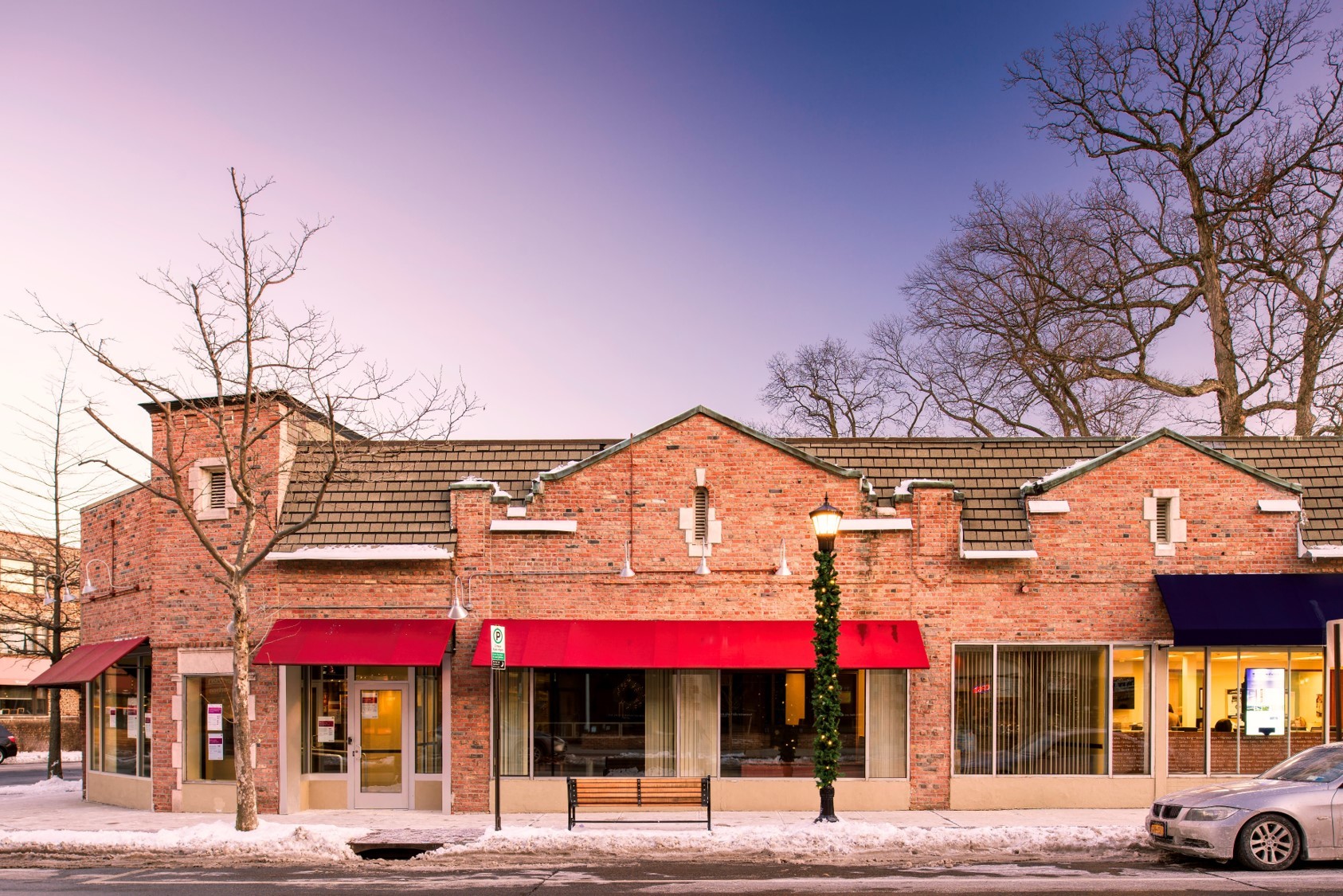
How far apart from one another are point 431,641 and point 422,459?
350cm

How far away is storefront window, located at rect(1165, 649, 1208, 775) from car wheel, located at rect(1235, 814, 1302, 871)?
17.7 ft

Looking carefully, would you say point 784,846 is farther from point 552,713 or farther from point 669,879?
point 552,713

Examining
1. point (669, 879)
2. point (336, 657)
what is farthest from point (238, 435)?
point (669, 879)

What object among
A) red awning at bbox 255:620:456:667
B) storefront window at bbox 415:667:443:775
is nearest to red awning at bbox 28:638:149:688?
red awning at bbox 255:620:456:667

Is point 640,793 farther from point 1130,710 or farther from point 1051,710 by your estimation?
point 1130,710

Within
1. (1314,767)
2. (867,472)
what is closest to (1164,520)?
(867,472)

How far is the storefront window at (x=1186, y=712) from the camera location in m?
17.6

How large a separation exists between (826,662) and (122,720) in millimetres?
13218

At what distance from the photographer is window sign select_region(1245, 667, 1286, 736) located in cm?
1769

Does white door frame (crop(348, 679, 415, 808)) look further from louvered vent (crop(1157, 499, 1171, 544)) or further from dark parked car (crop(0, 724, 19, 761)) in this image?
dark parked car (crop(0, 724, 19, 761))

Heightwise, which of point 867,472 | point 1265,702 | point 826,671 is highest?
point 867,472

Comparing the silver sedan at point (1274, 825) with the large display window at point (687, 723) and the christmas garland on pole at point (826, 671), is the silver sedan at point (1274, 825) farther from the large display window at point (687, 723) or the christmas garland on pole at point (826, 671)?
the large display window at point (687, 723)

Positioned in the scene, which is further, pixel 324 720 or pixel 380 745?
pixel 324 720

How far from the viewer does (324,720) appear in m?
18.0
